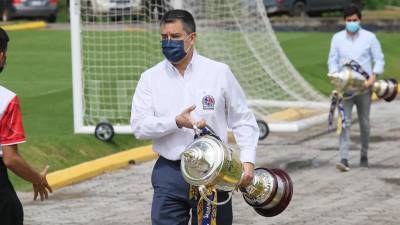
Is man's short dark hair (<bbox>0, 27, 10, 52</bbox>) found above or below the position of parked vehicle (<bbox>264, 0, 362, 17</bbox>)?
above

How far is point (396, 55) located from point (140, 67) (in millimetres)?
11685

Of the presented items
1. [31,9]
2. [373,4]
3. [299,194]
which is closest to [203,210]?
[299,194]

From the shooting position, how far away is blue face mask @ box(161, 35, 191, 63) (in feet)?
23.1

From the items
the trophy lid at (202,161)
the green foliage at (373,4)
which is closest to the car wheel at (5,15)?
the green foliage at (373,4)

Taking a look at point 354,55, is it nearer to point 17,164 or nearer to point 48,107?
point 48,107

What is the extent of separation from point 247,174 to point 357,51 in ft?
22.8

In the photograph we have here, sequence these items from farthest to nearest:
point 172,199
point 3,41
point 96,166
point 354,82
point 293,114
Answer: point 293,114
point 96,166
point 354,82
point 172,199
point 3,41

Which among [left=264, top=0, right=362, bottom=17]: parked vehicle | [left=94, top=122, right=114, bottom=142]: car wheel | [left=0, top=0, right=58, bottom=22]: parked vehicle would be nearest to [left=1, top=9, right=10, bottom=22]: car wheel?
[left=0, top=0, right=58, bottom=22]: parked vehicle

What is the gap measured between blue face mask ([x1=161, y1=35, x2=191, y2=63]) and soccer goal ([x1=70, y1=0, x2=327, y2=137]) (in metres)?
8.35

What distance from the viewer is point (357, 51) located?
13.7 meters

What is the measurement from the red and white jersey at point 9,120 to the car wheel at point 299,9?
36.2 m

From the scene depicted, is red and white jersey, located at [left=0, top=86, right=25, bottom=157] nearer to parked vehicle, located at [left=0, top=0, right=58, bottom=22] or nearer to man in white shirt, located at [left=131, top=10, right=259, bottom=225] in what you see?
man in white shirt, located at [left=131, top=10, right=259, bottom=225]

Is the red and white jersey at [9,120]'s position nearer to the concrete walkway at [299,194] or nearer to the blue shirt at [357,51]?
the concrete walkway at [299,194]

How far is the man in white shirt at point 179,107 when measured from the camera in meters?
7.04
